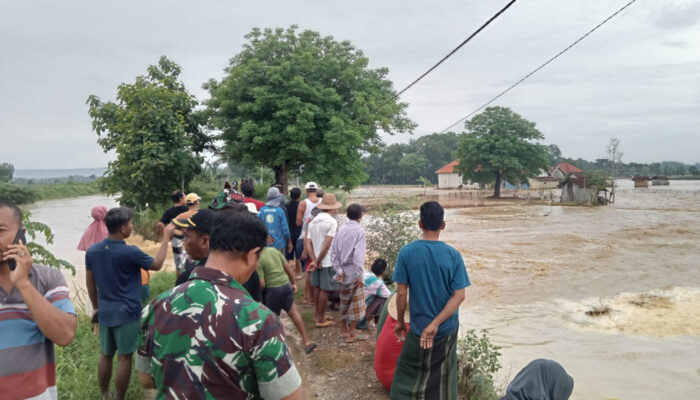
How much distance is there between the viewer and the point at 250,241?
5.44 ft

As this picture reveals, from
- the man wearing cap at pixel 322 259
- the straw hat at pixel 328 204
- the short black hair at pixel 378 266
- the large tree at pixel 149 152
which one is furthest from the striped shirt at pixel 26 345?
the large tree at pixel 149 152

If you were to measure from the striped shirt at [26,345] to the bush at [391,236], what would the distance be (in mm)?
6115

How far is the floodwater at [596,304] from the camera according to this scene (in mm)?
6156

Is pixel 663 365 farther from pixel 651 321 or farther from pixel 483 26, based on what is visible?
pixel 483 26

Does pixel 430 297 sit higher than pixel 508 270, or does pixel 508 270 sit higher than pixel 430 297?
pixel 430 297

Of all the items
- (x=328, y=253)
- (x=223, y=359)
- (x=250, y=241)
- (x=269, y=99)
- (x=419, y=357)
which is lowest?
(x=419, y=357)

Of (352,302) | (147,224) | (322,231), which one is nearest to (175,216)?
(322,231)

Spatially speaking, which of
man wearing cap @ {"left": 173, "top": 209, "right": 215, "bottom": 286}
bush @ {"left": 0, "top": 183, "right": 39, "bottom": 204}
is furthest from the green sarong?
bush @ {"left": 0, "top": 183, "right": 39, "bottom": 204}

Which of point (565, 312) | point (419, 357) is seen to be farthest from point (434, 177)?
point (419, 357)

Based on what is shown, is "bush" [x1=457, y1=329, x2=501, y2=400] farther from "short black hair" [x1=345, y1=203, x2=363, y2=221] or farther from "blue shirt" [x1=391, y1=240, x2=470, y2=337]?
"short black hair" [x1=345, y1=203, x2=363, y2=221]

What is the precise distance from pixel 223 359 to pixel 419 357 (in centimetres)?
214

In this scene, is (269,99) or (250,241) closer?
(250,241)

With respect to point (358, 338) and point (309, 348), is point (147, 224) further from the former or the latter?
point (358, 338)

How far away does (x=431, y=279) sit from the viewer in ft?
10.4
